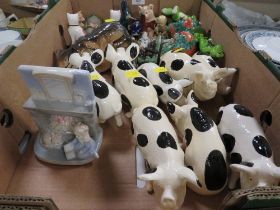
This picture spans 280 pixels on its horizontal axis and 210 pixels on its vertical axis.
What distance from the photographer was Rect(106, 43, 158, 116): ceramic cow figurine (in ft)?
2.38

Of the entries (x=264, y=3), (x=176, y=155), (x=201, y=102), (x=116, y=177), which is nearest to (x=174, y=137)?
(x=176, y=155)

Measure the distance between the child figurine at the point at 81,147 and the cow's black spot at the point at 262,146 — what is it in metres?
0.42

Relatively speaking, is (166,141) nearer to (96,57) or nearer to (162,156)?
(162,156)

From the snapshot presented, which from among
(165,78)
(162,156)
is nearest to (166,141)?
(162,156)

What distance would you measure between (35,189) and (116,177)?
0.22 m

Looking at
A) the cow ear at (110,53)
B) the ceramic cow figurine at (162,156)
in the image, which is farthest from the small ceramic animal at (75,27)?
the ceramic cow figurine at (162,156)

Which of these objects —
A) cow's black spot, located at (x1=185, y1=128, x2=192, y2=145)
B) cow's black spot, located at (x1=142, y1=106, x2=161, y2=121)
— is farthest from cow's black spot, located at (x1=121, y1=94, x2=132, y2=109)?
cow's black spot, located at (x1=185, y1=128, x2=192, y2=145)

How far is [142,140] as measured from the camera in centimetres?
61

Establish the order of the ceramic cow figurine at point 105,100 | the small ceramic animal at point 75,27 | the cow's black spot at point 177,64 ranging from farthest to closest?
the small ceramic animal at point 75,27
the cow's black spot at point 177,64
the ceramic cow figurine at point 105,100

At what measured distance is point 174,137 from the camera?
61 cm

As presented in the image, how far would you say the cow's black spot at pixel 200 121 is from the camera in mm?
613

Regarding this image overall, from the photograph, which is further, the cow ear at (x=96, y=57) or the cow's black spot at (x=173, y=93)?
the cow ear at (x=96, y=57)

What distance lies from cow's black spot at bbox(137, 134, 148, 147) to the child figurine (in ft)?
0.47

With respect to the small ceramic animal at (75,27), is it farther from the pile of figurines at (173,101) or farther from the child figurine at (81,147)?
the child figurine at (81,147)
